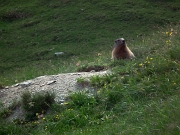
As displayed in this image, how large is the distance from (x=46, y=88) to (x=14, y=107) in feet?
3.43

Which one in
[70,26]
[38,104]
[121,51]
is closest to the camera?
[38,104]

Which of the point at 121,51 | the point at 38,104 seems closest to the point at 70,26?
the point at 121,51

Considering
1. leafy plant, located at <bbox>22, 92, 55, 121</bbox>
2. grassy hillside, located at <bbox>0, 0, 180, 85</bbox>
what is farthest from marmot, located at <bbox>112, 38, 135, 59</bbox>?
grassy hillside, located at <bbox>0, 0, 180, 85</bbox>

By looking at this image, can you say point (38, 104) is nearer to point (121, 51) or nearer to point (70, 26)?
point (121, 51)

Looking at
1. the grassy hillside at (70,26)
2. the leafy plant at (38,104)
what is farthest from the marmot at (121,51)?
the grassy hillside at (70,26)

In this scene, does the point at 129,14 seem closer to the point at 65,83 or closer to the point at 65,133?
the point at 65,83

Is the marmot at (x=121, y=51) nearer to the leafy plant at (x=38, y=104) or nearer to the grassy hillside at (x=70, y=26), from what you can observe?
the leafy plant at (x=38, y=104)

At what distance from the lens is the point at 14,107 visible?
10.8m

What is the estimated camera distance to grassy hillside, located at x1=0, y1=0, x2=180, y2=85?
27125 millimetres

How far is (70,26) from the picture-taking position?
31.2 metres

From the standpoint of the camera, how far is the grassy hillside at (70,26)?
2712 centimetres

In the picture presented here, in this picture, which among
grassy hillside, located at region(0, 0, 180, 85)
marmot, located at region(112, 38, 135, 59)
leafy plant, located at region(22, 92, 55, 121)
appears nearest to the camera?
leafy plant, located at region(22, 92, 55, 121)

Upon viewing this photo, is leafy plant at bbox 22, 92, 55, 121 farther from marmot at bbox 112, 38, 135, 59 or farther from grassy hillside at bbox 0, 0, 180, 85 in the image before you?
grassy hillside at bbox 0, 0, 180, 85

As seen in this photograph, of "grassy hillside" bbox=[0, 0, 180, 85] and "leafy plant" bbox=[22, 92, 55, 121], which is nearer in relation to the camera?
"leafy plant" bbox=[22, 92, 55, 121]
